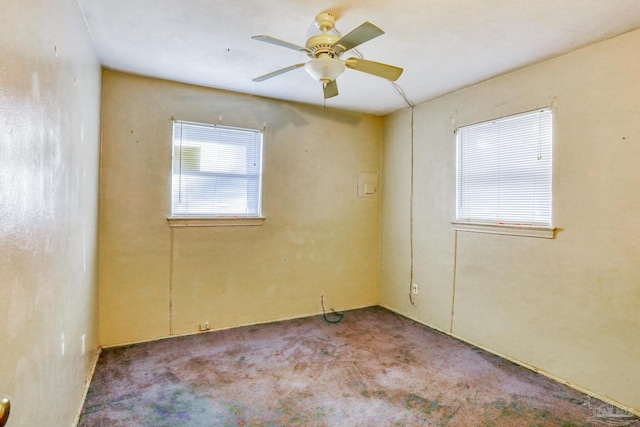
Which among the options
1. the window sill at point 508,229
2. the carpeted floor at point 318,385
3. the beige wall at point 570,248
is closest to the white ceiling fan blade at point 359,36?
the beige wall at point 570,248

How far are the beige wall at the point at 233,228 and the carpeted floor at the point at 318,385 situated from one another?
1.22 feet

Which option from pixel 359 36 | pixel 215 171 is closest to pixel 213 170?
Result: pixel 215 171

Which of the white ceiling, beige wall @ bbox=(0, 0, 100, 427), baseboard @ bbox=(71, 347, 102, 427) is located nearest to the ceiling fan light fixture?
the white ceiling

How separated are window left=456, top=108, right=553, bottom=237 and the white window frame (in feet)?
6.78

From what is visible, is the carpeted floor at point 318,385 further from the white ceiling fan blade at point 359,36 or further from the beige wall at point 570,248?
the white ceiling fan blade at point 359,36

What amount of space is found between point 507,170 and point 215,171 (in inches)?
106

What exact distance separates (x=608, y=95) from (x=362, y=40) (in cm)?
176

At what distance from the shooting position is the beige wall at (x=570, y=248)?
2.27 metres

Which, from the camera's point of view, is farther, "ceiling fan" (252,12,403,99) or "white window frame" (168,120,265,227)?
"white window frame" (168,120,265,227)

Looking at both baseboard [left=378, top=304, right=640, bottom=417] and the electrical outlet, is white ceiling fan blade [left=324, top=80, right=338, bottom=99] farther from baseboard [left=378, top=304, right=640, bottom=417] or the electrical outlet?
baseboard [left=378, top=304, right=640, bottom=417]

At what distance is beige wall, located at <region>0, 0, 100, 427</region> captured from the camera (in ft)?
3.38

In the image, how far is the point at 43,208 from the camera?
137 centimetres

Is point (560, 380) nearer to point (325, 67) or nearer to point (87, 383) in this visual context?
point (325, 67)

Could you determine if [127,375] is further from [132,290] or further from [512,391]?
[512,391]
